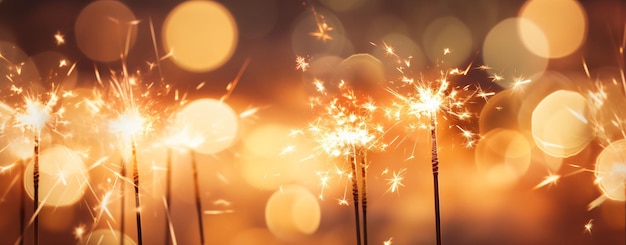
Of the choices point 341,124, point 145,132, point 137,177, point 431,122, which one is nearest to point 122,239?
point 137,177

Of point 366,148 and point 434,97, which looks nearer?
point 434,97

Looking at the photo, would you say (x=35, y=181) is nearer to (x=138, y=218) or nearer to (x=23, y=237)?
(x=138, y=218)

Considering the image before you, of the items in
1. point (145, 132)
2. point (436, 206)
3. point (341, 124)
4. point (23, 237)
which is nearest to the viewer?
point (341, 124)

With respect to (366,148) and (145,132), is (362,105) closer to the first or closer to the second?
(366,148)

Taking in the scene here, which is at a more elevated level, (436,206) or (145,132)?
(145,132)

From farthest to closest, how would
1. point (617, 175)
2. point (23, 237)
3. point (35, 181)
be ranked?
point (23, 237) → point (617, 175) → point (35, 181)

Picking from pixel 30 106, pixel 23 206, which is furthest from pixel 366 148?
pixel 23 206

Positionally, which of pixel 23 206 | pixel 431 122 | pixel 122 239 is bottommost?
pixel 122 239

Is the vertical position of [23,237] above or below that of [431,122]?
below

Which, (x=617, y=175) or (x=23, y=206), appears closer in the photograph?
(x=617, y=175)
